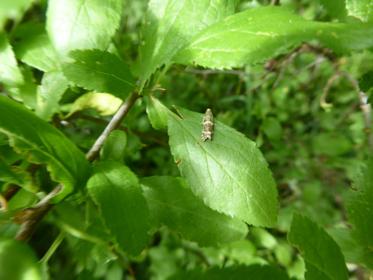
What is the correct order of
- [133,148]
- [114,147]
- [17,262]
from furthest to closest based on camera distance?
1. [133,148]
2. [114,147]
3. [17,262]

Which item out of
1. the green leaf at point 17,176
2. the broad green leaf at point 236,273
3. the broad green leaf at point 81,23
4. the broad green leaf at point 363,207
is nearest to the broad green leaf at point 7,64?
the broad green leaf at point 81,23

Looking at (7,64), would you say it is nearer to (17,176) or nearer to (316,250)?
(17,176)

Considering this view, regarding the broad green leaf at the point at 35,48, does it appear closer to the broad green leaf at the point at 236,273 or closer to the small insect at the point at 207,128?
the small insect at the point at 207,128

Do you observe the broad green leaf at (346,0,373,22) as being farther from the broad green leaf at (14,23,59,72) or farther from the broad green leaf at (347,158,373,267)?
the broad green leaf at (14,23,59,72)

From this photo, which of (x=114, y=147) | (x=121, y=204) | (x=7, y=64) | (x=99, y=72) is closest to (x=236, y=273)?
(x=121, y=204)

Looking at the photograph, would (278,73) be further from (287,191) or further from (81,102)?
(81,102)

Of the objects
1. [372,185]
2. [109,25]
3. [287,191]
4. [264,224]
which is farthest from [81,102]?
[287,191]
